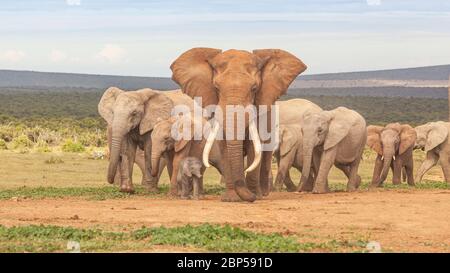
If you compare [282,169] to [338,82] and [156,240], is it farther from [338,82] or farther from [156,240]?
[338,82]

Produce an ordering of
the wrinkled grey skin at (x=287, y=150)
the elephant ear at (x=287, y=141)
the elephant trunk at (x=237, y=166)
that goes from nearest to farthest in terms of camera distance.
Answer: the elephant trunk at (x=237, y=166) → the wrinkled grey skin at (x=287, y=150) → the elephant ear at (x=287, y=141)

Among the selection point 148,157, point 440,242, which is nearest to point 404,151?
point 148,157

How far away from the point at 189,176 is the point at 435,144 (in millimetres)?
11142

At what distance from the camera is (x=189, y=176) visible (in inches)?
742

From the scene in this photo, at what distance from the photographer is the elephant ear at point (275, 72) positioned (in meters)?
18.9

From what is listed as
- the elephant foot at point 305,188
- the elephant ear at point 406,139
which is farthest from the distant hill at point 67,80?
the elephant foot at point 305,188

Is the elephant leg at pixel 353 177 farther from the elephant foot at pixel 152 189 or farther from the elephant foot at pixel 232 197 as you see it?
the elephant foot at pixel 232 197

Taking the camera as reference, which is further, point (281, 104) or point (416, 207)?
point (281, 104)

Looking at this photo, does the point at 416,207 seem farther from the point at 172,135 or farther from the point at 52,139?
the point at 52,139

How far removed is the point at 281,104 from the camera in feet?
88.2

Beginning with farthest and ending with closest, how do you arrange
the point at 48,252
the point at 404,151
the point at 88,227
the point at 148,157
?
the point at 404,151 < the point at 148,157 < the point at 88,227 < the point at 48,252

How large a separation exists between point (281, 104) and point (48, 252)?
52.1 ft

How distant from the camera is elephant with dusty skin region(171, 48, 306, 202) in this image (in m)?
17.6
